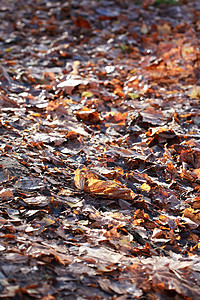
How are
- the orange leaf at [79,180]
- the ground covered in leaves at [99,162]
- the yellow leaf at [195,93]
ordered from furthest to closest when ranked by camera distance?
the yellow leaf at [195,93]
the orange leaf at [79,180]
the ground covered in leaves at [99,162]

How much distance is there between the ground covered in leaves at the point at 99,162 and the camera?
1.93 metres

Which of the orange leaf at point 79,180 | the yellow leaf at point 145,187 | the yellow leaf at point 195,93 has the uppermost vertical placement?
the yellow leaf at point 195,93

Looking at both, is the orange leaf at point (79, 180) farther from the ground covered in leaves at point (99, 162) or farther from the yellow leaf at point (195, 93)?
the yellow leaf at point (195, 93)

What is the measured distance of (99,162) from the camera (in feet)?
10.1

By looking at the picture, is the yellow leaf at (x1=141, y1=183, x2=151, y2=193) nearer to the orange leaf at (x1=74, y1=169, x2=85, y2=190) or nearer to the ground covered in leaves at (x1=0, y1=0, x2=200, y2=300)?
the ground covered in leaves at (x1=0, y1=0, x2=200, y2=300)

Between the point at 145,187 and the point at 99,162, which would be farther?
the point at 99,162

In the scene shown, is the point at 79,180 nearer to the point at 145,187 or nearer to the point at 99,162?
the point at 99,162

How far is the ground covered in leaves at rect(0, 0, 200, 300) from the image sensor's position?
1.93 meters

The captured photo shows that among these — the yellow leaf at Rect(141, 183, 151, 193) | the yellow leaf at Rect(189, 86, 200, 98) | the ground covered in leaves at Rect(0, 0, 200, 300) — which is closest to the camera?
the ground covered in leaves at Rect(0, 0, 200, 300)

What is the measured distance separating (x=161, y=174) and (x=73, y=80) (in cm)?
A: 201

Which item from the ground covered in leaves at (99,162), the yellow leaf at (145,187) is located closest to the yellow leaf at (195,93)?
the ground covered in leaves at (99,162)

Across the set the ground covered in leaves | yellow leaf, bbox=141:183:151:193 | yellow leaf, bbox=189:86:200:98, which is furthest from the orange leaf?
yellow leaf, bbox=189:86:200:98

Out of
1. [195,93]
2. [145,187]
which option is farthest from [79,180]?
[195,93]

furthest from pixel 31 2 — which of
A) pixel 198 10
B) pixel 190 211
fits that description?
pixel 190 211
